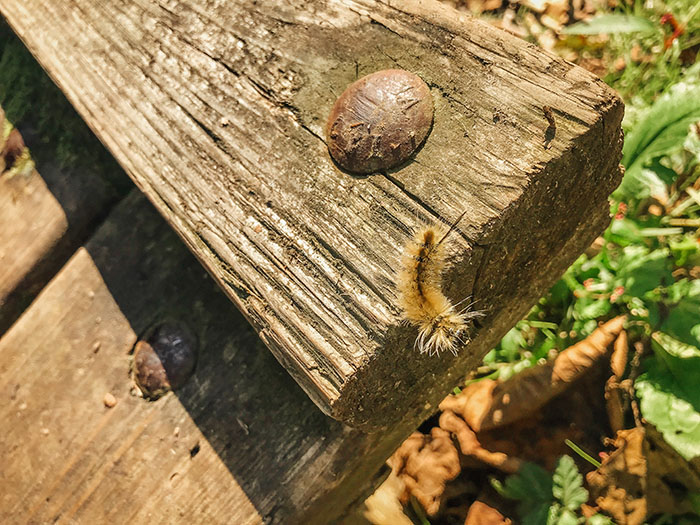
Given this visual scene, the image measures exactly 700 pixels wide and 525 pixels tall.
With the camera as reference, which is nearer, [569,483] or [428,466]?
[569,483]

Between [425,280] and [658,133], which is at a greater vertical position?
[658,133]

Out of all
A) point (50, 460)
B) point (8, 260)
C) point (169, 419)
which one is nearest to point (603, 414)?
point (169, 419)

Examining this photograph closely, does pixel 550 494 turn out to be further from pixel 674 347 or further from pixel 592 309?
pixel 592 309

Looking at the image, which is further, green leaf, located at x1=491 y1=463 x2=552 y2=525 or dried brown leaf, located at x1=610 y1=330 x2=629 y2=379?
dried brown leaf, located at x1=610 y1=330 x2=629 y2=379

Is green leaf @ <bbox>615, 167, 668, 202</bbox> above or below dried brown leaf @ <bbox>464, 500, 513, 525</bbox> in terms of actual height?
above

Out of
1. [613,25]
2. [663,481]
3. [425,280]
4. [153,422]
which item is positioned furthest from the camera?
[613,25]

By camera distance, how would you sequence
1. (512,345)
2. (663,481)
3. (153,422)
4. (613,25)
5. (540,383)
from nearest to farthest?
(153,422) → (663,481) → (540,383) → (512,345) → (613,25)

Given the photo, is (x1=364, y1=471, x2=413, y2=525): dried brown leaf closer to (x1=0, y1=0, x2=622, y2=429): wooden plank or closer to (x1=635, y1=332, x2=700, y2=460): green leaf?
(x1=0, y1=0, x2=622, y2=429): wooden plank

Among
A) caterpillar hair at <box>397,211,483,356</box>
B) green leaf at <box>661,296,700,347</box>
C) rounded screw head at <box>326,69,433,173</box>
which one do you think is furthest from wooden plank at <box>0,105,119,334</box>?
green leaf at <box>661,296,700,347</box>

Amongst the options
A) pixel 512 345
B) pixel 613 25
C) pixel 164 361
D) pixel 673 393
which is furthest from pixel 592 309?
pixel 164 361
